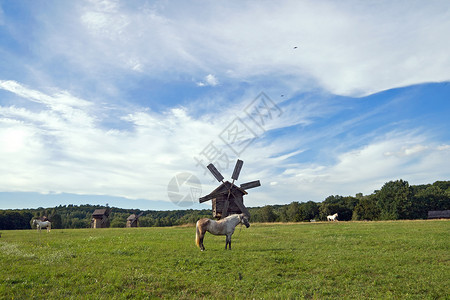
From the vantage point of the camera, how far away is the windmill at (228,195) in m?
28.6

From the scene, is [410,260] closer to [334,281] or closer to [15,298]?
[334,281]

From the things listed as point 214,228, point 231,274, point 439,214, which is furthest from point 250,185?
point 439,214

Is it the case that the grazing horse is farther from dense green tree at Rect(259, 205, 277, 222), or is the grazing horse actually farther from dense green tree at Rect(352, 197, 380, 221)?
dense green tree at Rect(259, 205, 277, 222)

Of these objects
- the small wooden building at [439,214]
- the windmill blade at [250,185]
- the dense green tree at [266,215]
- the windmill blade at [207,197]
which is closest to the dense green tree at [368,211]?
the small wooden building at [439,214]

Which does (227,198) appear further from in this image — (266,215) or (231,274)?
(266,215)

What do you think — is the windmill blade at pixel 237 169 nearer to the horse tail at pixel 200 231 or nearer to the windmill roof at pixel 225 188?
the windmill roof at pixel 225 188

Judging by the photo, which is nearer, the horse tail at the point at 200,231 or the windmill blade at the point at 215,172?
the horse tail at the point at 200,231

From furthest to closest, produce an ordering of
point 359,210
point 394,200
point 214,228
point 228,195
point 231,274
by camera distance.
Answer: point 359,210, point 394,200, point 228,195, point 214,228, point 231,274

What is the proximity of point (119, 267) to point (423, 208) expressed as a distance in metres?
93.6

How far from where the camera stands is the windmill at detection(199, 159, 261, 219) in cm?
2864

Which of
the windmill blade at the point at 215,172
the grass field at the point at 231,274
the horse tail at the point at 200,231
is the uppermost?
the windmill blade at the point at 215,172

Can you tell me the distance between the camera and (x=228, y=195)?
28531 millimetres

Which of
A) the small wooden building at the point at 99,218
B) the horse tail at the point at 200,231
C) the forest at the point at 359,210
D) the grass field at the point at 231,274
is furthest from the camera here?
the small wooden building at the point at 99,218

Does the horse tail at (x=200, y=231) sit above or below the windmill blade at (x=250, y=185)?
below
